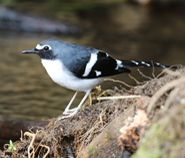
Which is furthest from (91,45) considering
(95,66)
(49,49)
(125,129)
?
(125,129)

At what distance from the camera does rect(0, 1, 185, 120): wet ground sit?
746 cm

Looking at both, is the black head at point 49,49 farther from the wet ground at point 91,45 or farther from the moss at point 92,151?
the wet ground at point 91,45

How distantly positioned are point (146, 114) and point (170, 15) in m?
14.1

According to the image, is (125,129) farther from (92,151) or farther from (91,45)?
(91,45)

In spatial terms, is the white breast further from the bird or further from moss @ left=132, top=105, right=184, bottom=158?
moss @ left=132, top=105, right=184, bottom=158

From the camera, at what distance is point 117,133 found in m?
3.39

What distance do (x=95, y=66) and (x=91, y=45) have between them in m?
6.74

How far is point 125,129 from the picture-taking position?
8.67ft

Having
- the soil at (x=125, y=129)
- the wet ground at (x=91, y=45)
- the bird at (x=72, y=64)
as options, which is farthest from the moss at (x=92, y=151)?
the wet ground at (x=91, y=45)

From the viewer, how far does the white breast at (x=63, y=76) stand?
447 cm

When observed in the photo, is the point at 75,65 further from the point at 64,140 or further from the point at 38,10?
the point at 38,10

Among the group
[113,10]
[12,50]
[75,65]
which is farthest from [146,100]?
[113,10]

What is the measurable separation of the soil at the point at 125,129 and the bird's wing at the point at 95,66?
0.34m

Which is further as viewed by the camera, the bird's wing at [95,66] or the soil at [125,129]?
the bird's wing at [95,66]
